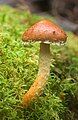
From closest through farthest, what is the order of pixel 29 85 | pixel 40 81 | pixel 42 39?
pixel 42 39
pixel 40 81
pixel 29 85

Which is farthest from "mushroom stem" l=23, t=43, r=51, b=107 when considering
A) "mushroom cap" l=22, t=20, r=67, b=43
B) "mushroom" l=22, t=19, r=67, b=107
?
"mushroom cap" l=22, t=20, r=67, b=43

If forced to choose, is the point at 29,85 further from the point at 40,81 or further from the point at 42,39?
the point at 42,39

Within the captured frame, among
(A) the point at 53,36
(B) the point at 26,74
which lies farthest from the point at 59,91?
(A) the point at 53,36

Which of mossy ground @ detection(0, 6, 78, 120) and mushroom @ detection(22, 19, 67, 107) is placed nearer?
mushroom @ detection(22, 19, 67, 107)

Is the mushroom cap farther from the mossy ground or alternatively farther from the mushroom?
the mossy ground

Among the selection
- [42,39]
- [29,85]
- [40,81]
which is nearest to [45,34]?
[42,39]

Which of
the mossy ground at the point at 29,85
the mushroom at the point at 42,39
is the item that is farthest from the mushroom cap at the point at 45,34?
the mossy ground at the point at 29,85

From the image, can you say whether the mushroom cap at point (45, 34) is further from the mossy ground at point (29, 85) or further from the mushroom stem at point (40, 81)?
the mushroom stem at point (40, 81)
